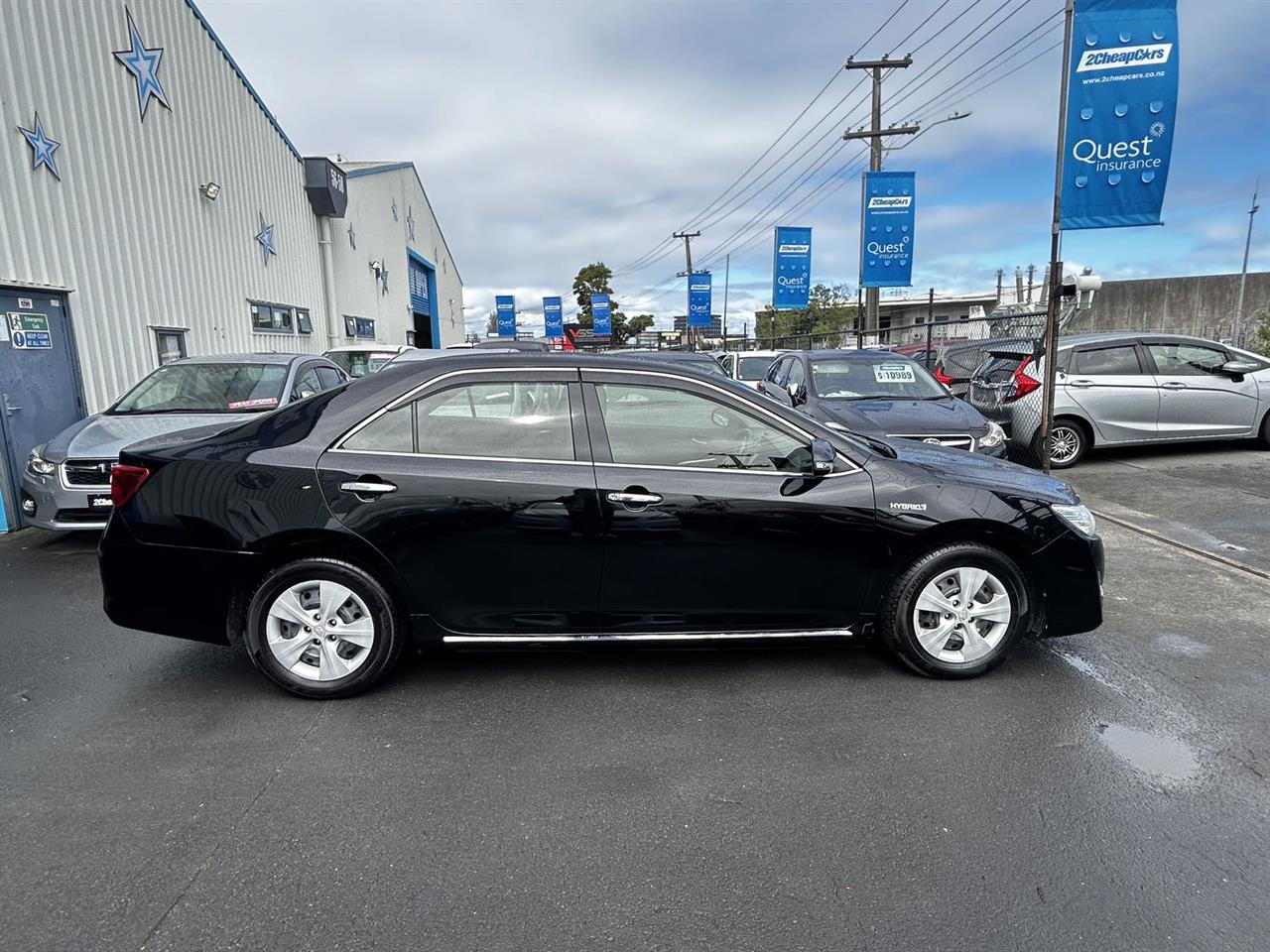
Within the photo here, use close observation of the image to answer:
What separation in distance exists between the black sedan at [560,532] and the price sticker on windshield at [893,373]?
4.97 meters

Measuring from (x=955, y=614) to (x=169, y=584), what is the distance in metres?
3.79

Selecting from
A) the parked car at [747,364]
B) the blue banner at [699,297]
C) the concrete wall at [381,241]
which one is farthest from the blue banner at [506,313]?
the parked car at [747,364]

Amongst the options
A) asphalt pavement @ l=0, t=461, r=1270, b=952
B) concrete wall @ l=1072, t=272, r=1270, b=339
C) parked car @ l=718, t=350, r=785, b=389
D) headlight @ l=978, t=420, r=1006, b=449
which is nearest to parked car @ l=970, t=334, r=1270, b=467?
headlight @ l=978, t=420, r=1006, b=449

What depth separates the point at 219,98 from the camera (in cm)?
1339

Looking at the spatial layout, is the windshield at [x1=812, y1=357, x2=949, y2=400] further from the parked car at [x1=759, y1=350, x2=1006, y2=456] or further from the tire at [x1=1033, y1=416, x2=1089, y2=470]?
the tire at [x1=1033, y1=416, x2=1089, y2=470]

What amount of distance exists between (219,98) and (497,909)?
15.6m

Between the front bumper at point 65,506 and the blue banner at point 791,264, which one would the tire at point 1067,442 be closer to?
the front bumper at point 65,506

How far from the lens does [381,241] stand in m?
25.3

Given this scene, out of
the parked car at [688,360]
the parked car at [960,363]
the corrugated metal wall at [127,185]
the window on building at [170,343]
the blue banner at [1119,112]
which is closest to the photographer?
the parked car at [688,360]

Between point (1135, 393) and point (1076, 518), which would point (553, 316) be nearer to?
point (1135, 393)

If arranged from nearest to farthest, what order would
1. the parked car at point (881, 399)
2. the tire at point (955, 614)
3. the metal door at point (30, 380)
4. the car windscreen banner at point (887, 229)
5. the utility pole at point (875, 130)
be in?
the tire at point (955, 614)
the parked car at point (881, 399)
the metal door at point (30, 380)
the car windscreen banner at point (887, 229)
the utility pole at point (875, 130)

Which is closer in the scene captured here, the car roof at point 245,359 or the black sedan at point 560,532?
the black sedan at point 560,532

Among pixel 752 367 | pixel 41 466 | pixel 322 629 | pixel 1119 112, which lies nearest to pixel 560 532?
pixel 322 629

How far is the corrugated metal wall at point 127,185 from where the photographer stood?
27.5 feet
